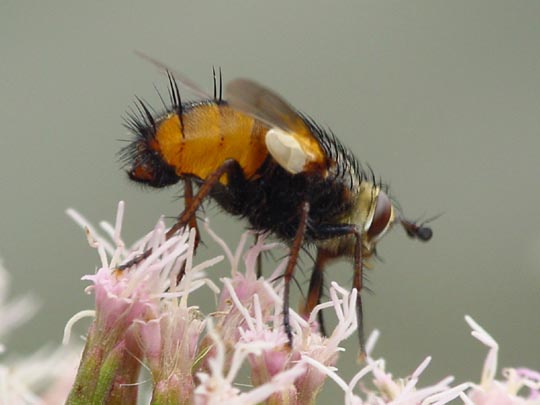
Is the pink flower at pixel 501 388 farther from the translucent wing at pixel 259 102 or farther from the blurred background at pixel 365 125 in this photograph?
the blurred background at pixel 365 125

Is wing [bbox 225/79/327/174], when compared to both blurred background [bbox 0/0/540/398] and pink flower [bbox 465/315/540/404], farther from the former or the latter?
blurred background [bbox 0/0/540/398]

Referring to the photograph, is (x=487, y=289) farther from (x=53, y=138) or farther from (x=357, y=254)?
(x=357, y=254)

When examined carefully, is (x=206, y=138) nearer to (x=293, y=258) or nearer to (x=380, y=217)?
(x=293, y=258)

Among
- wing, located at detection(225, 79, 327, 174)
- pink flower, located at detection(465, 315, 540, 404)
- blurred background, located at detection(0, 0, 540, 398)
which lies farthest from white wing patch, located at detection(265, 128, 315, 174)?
blurred background, located at detection(0, 0, 540, 398)

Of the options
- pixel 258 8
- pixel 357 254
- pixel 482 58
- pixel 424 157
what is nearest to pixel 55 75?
pixel 258 8

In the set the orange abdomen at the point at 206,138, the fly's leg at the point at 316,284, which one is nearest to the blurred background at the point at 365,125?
the fly's leg at the point at 316,284

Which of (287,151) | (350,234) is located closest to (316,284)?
(350,234)
